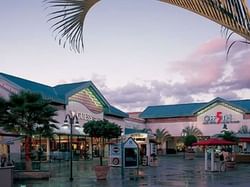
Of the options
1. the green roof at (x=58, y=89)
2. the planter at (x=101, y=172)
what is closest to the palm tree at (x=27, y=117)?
the planter at (x=101, y=172)

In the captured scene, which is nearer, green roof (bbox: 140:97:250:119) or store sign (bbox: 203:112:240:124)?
store sign (bbox: 203:112:240:124)

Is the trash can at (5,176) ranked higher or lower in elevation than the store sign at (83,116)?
lower

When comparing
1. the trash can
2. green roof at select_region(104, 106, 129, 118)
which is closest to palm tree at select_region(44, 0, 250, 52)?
the trash can

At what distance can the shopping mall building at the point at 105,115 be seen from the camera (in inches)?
1700

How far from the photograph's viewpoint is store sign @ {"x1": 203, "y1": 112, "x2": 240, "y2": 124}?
3019 inches

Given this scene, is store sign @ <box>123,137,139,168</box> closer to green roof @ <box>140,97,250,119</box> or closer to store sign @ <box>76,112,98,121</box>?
store sign @ <box>76,112,98,121</box>

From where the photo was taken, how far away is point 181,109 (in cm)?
8388

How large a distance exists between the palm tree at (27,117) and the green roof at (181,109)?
181 ft

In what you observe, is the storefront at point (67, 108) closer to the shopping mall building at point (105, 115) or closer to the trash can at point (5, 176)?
the shopping mall building at point (105, 115)

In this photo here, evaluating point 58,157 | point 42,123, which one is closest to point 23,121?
point 42,123

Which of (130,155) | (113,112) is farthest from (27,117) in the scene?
(113,112)

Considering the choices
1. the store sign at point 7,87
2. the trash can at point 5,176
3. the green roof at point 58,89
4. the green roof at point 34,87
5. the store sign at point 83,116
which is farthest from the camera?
the store sign at point 83,116

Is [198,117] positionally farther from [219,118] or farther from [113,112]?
[113,112]

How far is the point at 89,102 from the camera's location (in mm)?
54594
